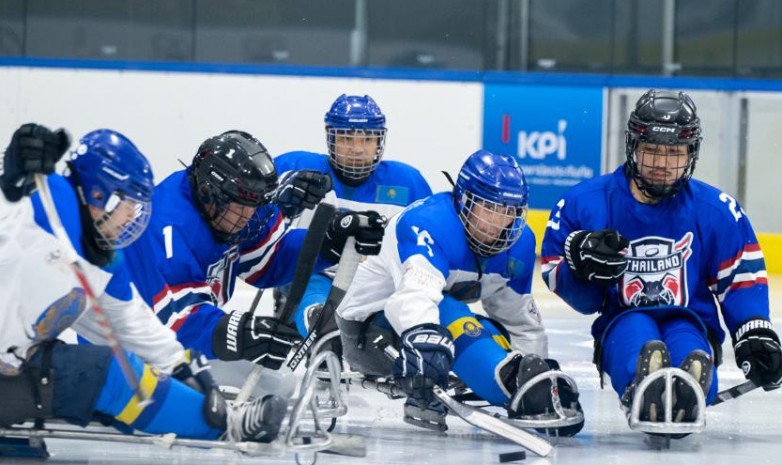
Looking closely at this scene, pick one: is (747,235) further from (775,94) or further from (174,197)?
(775,94)

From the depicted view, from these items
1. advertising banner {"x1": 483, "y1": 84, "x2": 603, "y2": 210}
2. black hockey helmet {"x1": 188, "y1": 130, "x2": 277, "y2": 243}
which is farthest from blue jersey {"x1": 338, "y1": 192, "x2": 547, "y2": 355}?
advertising banner {"x1": 483, "y1": 84, "x2": 603, "y2": 210}

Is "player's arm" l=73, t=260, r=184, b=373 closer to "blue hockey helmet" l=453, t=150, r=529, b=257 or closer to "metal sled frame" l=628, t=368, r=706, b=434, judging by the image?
"blue hockey helmet" l=453, t=150, r=529, b=257

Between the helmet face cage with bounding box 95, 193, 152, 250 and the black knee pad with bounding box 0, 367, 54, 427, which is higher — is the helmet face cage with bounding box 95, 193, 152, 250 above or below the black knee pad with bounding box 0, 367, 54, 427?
above

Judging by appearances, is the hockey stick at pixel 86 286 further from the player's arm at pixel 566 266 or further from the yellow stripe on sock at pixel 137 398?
the player's arm at pixel 566 266

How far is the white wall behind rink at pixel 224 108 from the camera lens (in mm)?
8859

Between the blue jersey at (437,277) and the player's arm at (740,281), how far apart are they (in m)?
0.58

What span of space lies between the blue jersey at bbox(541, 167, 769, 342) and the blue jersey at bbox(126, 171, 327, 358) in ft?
2.66

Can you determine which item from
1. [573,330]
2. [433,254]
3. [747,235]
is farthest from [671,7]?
[433,254]

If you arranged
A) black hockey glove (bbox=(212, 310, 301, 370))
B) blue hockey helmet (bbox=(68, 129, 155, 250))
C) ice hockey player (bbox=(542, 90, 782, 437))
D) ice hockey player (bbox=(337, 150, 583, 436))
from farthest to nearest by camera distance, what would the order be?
ice hockey player (bbox=(542, 90, 782, 437)) < ice hockey player (bbox=(337, 150, 583, 436)) < black hockey glove (bbox=(212, 310, 301, 370)) < blue hockey helmet (bbox=(68, 129, 155, 250))

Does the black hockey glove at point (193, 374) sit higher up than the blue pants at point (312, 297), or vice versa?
the blue pants at point (312, 297)

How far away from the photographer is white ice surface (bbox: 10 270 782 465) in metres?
4.02

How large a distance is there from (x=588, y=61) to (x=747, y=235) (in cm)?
442

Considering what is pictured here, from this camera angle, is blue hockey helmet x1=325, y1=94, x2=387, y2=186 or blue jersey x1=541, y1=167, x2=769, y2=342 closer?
blue jersey x1=541, y1=167, x2=769, y2=342

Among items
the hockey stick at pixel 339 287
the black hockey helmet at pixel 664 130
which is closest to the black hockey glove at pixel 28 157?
the hockey stick at pixel 339 287
